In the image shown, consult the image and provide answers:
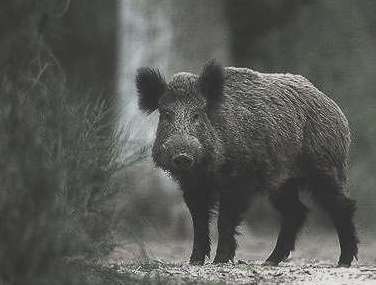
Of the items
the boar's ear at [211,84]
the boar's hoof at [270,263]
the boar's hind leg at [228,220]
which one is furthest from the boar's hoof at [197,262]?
the boar's ear at [211,84]

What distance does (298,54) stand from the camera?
1673cm

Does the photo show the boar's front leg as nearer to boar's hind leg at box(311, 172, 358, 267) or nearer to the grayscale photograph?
the grayscale photograph

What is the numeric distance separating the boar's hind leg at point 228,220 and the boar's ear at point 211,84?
0.73 metres

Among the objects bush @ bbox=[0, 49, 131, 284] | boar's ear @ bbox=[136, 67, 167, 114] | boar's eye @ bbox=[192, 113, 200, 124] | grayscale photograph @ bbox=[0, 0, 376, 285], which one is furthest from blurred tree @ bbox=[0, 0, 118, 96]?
bush @ bbox=[0, 49, 131, 284]

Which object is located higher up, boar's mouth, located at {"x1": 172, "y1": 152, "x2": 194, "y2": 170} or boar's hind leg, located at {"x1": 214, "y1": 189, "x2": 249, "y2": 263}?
boar's mouth, located at {"x1": 172, "y1": 152, "x2": 194, "y2": 170}

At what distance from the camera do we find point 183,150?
7.96 metres

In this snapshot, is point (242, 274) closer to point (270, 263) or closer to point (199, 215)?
point (199, 215)

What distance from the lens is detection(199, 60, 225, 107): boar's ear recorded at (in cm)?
853

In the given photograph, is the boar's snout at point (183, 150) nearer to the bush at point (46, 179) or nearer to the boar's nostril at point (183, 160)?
the boar's nostril at point (183, 160)

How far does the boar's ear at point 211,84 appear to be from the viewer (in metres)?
8.53

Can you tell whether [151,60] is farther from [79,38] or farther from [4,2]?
[4,2]

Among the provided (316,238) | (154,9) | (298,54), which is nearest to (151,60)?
(154,9)

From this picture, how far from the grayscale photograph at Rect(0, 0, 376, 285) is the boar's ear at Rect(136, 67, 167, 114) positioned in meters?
0.01

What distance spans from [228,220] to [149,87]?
120cm
